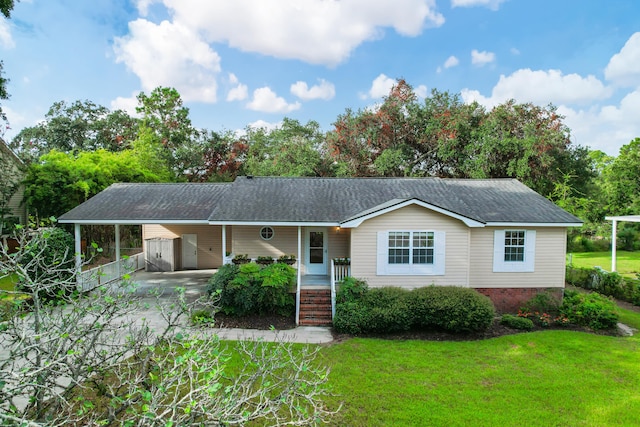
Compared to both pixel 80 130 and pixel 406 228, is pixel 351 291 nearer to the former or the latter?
pixel 406 228

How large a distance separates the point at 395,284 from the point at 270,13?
10.7 metres

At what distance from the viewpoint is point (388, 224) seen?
12227 mm

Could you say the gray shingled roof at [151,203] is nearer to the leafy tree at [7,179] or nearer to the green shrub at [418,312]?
the leafy tree at [7,179]

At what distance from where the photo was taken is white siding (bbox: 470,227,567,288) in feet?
43.1

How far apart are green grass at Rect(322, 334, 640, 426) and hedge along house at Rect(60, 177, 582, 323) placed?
9.88ft

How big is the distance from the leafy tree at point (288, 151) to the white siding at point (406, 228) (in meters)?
16.7

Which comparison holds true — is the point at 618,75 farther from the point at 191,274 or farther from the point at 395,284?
the point at 191,274

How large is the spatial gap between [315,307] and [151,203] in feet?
29.2

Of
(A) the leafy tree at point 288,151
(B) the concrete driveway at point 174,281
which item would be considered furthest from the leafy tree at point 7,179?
(A) the leafy tree at point 288,151

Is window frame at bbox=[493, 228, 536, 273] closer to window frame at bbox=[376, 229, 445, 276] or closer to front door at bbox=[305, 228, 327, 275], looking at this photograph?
window frame at bbox=[376, 229, 445, 276]

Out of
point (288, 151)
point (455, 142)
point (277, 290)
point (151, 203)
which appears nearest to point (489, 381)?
point (277, 290)

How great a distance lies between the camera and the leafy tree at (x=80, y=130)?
118ft

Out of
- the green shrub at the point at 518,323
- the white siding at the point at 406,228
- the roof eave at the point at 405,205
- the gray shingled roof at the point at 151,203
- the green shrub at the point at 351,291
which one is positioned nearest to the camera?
the green shrub at the point at 518,323

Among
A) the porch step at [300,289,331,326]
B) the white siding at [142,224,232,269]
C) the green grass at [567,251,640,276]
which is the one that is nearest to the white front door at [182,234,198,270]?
the white siding at [142,224,232,269]
